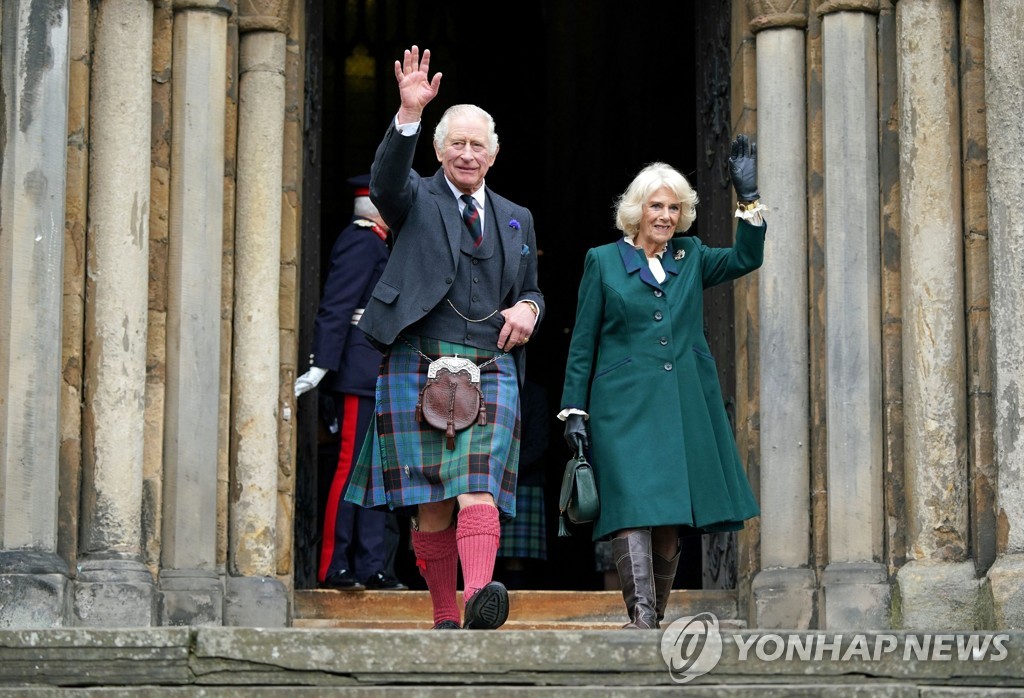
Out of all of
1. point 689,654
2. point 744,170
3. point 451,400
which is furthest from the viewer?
point 744,170

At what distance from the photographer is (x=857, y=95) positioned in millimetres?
8227

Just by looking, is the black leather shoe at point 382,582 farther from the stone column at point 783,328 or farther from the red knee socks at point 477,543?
the red knee socks at point 477,543

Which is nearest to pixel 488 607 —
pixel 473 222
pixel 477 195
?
pixel 473 222

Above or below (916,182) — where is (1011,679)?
below

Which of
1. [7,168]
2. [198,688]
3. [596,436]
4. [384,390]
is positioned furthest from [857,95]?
[198,688]

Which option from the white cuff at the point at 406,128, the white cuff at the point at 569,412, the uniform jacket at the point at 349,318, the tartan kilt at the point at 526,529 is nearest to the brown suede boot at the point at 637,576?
the white cuff at the point at 569,412

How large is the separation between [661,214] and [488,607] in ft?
5.31

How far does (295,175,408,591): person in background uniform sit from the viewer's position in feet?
28.9

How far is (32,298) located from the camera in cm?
742

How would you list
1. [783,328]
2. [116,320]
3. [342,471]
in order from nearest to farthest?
[116,320], [783,328], [342,471]

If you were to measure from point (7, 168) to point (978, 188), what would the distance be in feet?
11.9

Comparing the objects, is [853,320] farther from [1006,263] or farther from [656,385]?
[656,385]

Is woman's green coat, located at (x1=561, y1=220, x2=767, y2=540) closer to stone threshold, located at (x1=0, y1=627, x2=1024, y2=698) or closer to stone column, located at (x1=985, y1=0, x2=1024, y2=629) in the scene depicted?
stone column, located at (x1=985, y1=0, x2=1024, y2=629)

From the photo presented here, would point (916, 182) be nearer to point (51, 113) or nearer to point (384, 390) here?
point (384, 390)
